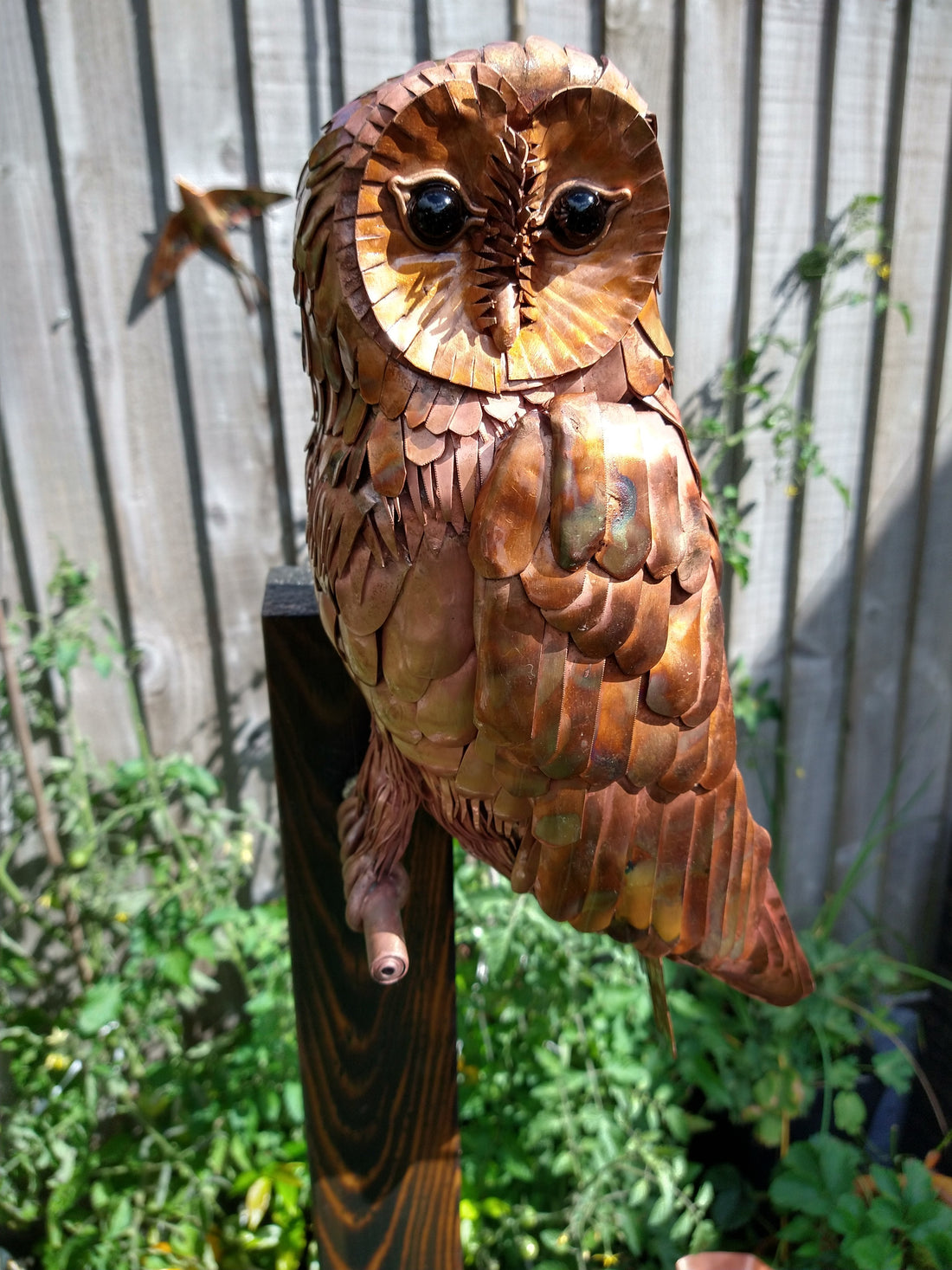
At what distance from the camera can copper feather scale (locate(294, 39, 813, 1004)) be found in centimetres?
47

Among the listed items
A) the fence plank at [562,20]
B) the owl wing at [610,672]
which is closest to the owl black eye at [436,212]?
the owl wing at [610,672]

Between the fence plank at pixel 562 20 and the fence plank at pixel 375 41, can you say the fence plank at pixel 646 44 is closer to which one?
the fence plank at pixel 562 20

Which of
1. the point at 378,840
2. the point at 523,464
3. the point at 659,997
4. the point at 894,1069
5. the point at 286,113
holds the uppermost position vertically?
the point at 286,113

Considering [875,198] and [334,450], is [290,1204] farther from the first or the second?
[875,198]

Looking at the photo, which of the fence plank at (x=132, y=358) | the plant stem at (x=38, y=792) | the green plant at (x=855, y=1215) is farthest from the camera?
the plant stem at (x=38, y=792)

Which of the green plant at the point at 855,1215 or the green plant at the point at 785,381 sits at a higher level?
the green plant at the point at 785,381

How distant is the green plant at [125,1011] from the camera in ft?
3.86

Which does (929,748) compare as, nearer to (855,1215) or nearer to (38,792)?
(855,1215)

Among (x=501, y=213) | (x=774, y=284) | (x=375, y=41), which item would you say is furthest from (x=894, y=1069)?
(x=375, y=41)

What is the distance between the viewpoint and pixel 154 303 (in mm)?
1208

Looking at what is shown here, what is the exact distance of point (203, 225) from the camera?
1.17m

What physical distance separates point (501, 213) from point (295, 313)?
86 centimetres

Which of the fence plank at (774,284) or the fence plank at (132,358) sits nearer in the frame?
the fence plank at (132,358)

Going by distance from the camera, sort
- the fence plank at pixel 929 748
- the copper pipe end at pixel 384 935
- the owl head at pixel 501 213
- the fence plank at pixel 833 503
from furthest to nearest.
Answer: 1. the fence plank at pixel 929 748
2. the fence plank at pixel 833 503
3. the copper pipe end at pixel 384 935
4. the owl head at pixel 501 213
